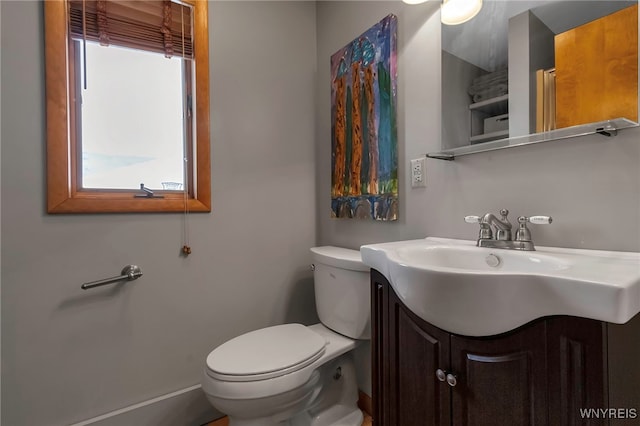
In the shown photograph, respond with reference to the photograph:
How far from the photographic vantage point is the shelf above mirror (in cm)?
71

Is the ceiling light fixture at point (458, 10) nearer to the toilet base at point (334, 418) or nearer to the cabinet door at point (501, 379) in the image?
the cabinet door at point (501, 379)

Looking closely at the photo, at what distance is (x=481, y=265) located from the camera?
2.79ft

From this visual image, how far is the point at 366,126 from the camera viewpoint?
1411 millimetres

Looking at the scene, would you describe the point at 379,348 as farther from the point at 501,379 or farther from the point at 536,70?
the point at 536,70

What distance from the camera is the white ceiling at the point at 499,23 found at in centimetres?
78

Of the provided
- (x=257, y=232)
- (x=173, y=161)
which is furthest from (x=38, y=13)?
(x=257, y=232)

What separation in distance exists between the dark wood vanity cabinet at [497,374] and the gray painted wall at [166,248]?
0.91 m

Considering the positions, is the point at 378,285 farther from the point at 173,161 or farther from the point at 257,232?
the point at 173,161

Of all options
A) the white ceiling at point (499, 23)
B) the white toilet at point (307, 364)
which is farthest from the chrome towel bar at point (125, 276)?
the white ceiling at point (499, 23)

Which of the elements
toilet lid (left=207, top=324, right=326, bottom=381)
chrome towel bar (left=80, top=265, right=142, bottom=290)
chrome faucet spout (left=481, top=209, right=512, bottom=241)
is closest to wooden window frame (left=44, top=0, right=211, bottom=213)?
chrome towel bar (left=80, top=265, right=142, bottom=290)

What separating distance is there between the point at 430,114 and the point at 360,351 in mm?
1156

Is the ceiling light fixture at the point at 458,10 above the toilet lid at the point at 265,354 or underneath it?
above

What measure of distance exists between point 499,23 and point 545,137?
43 cm

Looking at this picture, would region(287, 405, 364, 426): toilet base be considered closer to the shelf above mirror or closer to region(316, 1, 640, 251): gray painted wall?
region(316, 1, 640, 251): gray painted wall
